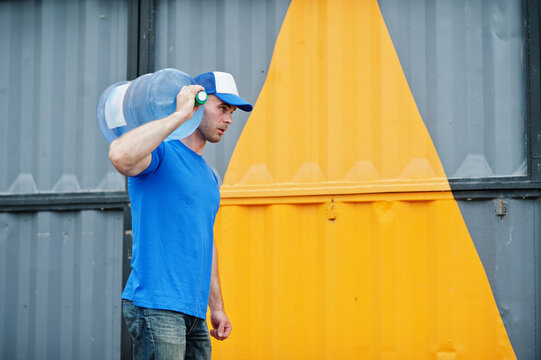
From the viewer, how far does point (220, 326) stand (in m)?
3.61

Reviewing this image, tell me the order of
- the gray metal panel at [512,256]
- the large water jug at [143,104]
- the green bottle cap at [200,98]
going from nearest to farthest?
1. the green bottle cap at [200,98]
2. the large water jug at [143,104]
3. the gray metal panel at [512,256]

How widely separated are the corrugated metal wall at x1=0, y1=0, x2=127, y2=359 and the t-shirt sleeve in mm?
2717

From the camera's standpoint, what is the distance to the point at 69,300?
5.84 metres

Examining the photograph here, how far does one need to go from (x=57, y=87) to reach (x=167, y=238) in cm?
336

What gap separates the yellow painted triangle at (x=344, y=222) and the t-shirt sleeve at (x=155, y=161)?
2.20 meters

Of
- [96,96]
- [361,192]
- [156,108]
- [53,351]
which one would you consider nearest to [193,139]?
[156,108]

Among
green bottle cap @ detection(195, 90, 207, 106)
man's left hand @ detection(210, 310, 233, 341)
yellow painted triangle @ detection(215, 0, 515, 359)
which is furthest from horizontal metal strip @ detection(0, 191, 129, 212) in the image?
green bottle cap @ detection(195, 90, 207, 106)

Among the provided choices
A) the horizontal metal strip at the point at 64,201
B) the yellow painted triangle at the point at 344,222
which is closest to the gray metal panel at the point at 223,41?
the yellow painted triangle at the point at 344,222

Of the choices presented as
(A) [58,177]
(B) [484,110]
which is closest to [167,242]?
(B) [484,110]

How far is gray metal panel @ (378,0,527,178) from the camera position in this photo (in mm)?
5094

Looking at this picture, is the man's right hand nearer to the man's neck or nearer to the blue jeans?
the man's neck

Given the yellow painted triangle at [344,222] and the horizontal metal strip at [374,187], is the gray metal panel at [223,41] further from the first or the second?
the horizontal metal strip at [374,187]

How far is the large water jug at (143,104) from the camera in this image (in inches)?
137

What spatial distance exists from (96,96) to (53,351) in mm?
2088
